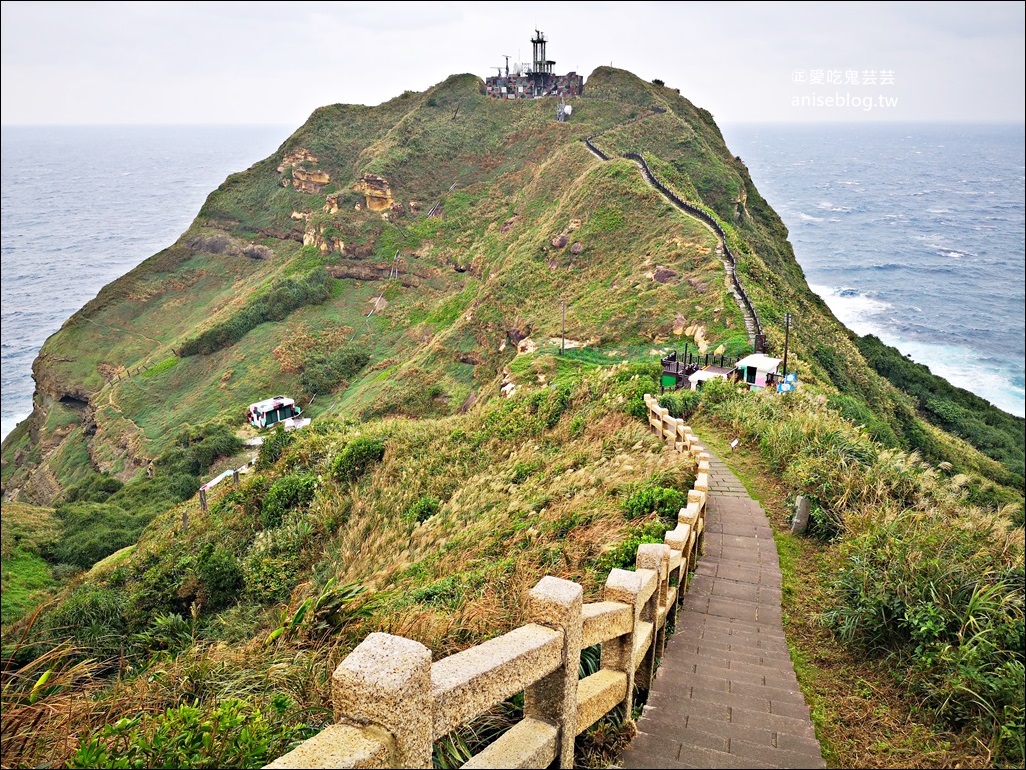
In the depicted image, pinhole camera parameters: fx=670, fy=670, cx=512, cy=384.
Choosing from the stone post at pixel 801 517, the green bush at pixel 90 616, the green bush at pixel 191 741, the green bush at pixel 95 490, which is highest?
the green bush at pixel 191 741

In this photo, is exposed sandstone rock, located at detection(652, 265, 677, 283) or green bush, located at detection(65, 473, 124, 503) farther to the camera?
green bush, located at detection(65, 473, 124, 503)

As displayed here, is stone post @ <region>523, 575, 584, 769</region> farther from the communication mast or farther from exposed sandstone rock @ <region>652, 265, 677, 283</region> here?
the communication mast

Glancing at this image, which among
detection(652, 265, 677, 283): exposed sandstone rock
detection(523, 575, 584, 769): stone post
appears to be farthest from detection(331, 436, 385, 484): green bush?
detection(652, 265, 677, 283): exposed sandstone rock

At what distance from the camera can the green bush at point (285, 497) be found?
17.5 meters

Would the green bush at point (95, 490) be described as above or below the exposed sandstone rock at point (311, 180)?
below

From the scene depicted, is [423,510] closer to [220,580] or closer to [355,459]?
[355,459]

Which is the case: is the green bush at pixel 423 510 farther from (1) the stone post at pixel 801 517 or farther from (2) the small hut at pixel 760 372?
(2) the small hut at pixel 760 372

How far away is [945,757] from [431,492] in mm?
11731

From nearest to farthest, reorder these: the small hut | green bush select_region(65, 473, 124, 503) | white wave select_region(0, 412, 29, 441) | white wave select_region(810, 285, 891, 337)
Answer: the small hut, green bush select_region(65, 473, 124, 503), white wave select_region(0, 412, 29, 441), white wave select_region(810, 285, 891, 337)

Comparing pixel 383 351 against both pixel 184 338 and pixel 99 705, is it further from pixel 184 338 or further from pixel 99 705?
pixel 99 705

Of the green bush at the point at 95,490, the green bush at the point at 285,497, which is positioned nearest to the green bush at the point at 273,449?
the green bush at the point at 285,497

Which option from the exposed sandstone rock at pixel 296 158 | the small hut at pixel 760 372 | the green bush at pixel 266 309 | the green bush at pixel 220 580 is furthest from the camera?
the exposed sandstone rock at pixel 296 158

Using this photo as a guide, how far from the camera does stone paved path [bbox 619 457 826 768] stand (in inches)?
186

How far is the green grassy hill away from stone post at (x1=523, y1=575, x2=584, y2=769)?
1721 mm
